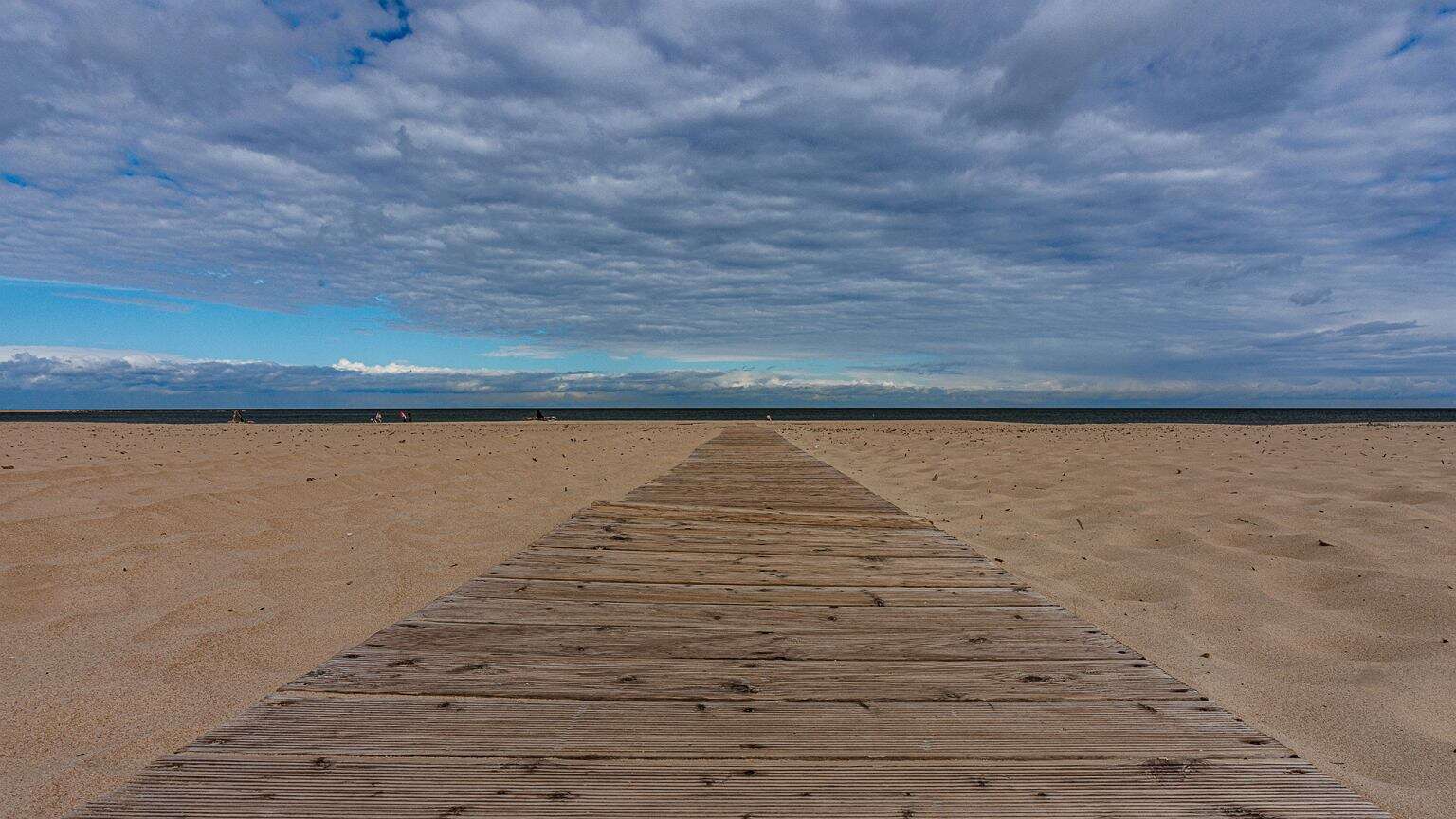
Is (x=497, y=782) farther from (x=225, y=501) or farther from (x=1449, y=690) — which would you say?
(x=225, y=501)

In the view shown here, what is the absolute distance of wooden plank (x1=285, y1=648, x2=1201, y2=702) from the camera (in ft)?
6.56

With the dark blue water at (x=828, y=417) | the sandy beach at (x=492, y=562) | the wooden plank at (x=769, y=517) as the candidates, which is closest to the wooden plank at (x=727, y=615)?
the sandy beach at (x=492, y=562)

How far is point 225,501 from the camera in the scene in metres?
6.46

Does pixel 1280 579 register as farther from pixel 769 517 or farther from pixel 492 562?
pixel 492 562

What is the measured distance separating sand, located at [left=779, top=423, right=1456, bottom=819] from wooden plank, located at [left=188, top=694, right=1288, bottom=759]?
1.12 m

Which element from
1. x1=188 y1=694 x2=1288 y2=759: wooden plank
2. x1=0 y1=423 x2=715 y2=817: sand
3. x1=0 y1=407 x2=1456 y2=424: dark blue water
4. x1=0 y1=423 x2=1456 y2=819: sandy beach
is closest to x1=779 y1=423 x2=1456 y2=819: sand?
x1=0 y1=423 x2=1456 y2=819: sandy beach

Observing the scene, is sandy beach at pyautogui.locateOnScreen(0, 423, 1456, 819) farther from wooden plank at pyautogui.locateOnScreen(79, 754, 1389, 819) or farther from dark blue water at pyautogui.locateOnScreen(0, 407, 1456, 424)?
dark blue water at pyautogui.locateOnScreen(0, 407, 1456, 424)

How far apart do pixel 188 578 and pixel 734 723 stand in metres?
4.40

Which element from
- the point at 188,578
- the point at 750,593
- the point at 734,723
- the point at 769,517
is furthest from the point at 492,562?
the point at 734,723

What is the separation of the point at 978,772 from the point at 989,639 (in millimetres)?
964

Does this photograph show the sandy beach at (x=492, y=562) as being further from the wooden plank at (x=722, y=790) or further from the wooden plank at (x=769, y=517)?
the wooden plank at (x=722, y=790)

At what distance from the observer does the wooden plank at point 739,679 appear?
78.7 inches

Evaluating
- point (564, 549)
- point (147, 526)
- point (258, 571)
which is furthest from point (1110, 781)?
point (147, 526)

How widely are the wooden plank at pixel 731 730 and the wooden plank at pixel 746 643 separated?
1.25 ft
